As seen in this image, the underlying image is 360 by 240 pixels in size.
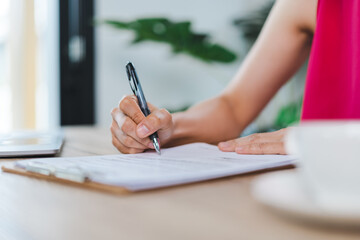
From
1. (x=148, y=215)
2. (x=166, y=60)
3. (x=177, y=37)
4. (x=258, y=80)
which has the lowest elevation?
(x=148, y=215)

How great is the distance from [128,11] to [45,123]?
877 millimetres

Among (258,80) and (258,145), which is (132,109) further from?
(258,80)

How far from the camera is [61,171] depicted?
1.40 ft

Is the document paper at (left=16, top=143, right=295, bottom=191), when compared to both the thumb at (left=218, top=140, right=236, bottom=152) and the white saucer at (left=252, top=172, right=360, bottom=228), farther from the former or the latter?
the white saucer at (left=252, top=172, right=360, bottom=228)

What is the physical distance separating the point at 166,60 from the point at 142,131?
2048 millimetres

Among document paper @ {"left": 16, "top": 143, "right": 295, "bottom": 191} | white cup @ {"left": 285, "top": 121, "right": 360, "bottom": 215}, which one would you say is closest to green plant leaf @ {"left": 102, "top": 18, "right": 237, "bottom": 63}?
document paper @ {"left": 16, "top": 143, "right": 295, "bottom": 191}

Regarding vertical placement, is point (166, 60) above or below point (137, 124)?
above

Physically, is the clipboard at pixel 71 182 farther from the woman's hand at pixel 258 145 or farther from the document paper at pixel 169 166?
the woman's hand at pixel 258 145

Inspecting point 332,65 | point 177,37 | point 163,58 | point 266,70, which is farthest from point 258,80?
point 163,58

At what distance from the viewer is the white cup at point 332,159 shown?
250 millimetres

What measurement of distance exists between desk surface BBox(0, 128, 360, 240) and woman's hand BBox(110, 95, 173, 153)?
277 mm

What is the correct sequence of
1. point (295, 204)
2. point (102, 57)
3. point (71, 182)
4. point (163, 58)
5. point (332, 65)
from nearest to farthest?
point (295, 204) < point (71, 182) < point (332, 65) < point (102, 57) < point (163, 58)

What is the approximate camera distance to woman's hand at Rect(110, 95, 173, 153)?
0.67 metres

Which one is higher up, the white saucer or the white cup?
the white cup
